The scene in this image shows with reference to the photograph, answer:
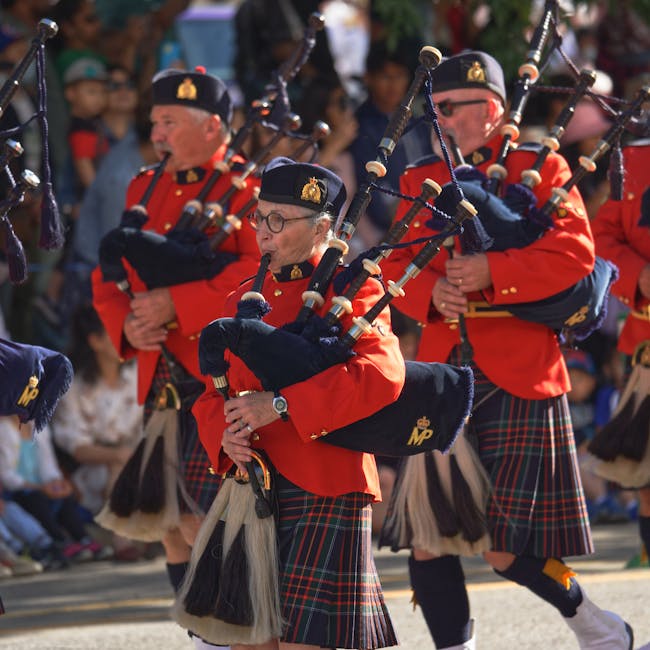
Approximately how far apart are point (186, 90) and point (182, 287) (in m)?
0.73

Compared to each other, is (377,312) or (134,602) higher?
(377,312)

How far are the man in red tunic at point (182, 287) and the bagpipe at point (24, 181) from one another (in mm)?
827

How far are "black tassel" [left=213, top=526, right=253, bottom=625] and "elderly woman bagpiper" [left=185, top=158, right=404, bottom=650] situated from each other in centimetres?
7

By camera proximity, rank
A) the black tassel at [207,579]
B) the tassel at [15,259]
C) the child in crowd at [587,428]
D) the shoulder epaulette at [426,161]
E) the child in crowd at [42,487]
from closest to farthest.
A: 1. the black tassel at [207,579]
2. the tassel at [15,259]
3. the shoulder epaulette at [426,161]
4. the child in crowd at [42,487]
5. the child in crowd at [587,428]

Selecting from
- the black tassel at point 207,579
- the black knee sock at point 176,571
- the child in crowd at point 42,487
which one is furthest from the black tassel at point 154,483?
the child in crowd at point 42,487

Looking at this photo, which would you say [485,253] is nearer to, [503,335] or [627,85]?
[503,335]

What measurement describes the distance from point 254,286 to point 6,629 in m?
2.62

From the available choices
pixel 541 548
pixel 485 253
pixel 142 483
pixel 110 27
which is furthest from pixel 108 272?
pixel 110 27

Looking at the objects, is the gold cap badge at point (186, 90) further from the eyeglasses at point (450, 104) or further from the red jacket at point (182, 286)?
the eyeglasses at point (450, 104)

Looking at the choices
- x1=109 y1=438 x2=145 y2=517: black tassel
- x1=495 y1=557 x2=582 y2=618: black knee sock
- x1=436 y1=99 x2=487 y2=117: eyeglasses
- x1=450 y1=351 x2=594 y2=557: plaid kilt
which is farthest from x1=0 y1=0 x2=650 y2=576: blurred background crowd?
x1=495 y1=557 x2=582 y2=618: black knee sock

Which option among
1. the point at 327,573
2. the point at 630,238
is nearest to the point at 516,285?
the point at 630,238

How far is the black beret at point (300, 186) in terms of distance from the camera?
4.21 m

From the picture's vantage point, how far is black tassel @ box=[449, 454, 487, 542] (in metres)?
5.10

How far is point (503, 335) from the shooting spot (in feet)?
17.0
